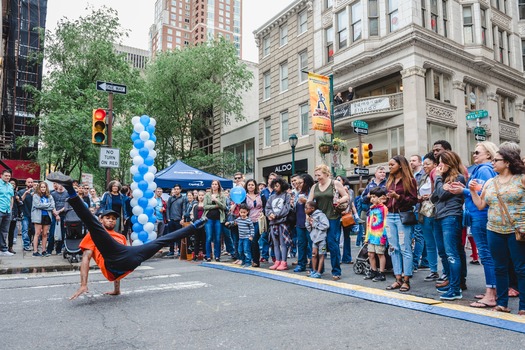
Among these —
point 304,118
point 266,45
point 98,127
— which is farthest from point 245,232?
point 266,45

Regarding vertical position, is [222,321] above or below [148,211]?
below

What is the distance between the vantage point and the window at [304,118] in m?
26.9

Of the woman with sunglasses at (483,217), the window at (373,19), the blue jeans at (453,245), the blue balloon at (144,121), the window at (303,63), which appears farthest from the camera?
the window at (303,63)

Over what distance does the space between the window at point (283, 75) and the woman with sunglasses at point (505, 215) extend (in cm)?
2513

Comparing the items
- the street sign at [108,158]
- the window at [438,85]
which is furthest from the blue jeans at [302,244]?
the window at [438,85]

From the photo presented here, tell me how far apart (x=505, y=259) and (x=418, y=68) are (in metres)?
18.4

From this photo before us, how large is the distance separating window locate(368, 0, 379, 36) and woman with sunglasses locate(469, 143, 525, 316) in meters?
20.4

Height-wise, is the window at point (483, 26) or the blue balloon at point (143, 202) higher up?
the window at point (483, 26)

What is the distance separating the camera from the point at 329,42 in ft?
86.0

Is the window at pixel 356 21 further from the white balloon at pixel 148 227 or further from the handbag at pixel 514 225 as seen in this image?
the handbag at pixel 514 225

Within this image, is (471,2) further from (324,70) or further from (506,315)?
(506,315)

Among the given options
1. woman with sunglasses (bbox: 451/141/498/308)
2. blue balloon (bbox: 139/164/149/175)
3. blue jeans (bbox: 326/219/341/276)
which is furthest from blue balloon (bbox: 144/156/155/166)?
woman with sunglasses (bbox: 451/141/498/308)

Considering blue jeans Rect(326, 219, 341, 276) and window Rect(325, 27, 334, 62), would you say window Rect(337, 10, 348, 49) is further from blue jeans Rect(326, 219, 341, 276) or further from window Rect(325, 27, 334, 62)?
blue jeans Rect(326, 219, 341, 276)

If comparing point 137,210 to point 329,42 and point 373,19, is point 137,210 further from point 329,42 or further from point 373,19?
point 329,42
